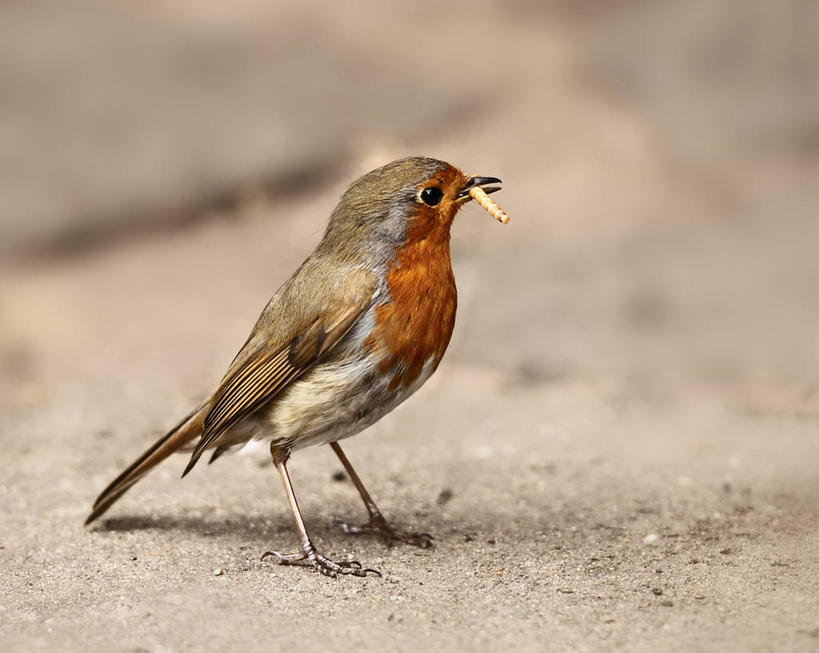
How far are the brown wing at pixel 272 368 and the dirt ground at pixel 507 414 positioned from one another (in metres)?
0.51

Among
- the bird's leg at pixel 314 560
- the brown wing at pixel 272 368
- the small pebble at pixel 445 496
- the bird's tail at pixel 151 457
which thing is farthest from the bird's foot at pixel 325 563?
the small pebble at pixel 445 496

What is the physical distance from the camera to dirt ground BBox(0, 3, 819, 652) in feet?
12.1

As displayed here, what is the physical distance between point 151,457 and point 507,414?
2617 mm

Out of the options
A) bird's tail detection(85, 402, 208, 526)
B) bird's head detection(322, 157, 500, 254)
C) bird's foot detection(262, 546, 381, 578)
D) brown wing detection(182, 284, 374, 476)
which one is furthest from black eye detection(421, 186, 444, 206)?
bird's foot detection(262, 546, 381, 578)

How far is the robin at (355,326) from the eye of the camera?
406 cm

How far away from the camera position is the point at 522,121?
29.8 ft

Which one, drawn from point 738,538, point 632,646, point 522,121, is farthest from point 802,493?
point 522,121

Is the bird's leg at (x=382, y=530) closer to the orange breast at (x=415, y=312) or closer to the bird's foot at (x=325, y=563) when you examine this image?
the bird's foot at (x=325, y=563)

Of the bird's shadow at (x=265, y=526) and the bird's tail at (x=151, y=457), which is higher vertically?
the bird's tail at (x=151, y=457)

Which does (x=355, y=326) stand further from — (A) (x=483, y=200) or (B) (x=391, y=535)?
(B) (x=391, y=535)

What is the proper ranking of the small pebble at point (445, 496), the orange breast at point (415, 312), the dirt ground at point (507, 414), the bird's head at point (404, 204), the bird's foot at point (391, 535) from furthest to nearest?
the small pebble at point (445, 496), the bird's foot at point (391, 535), the bird's head at point (404, 204), the orange breast at point (415, 312), the dirt ground at point (507, 414)

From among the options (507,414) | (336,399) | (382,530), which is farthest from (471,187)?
(507,414)

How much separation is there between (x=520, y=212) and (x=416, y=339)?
468 cm

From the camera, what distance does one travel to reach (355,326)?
4.07 metres
